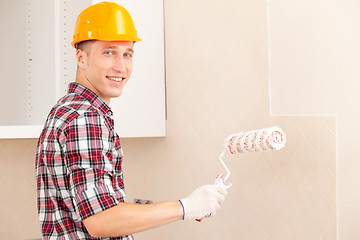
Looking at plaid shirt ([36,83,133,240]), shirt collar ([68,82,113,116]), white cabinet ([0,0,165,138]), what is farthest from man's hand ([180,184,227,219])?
white cabinet ([0,0,165,138])

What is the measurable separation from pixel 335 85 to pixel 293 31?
0.21m

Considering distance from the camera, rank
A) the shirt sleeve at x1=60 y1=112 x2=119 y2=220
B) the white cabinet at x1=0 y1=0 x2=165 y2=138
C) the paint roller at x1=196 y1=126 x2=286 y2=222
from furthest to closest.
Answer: the white cabinet at x1=0 y1=0 x2=165 y2=138 < the paint roller at x1=196 y1=126 x2=286 y2=222 < the shirt sleeve at x1=60 y1=112 x2=119 y2=220

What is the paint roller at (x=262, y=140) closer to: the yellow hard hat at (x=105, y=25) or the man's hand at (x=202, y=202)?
the man's hand at (x=202, y=202)

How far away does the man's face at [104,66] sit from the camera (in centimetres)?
103

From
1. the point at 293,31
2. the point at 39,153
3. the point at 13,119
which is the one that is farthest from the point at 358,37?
the point at 13,119

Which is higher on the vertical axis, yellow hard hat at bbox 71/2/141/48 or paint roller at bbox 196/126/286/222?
yellow hard hat at bbox 71/2/141/48

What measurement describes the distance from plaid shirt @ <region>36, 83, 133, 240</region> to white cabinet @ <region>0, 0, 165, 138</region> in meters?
0.66

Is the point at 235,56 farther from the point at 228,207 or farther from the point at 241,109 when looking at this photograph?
the point at 228,207

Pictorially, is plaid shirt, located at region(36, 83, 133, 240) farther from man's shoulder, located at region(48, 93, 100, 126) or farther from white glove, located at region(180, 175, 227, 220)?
white glove, located at region(180, 175, 227, 220)

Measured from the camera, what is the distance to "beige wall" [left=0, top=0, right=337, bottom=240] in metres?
1.25

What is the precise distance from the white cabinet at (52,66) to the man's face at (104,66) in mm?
585

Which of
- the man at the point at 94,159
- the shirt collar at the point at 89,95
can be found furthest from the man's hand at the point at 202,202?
the shirt collar at the point at 89,95

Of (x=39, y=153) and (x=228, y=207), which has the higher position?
(x=39, y=153)

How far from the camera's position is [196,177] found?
1.64 m
